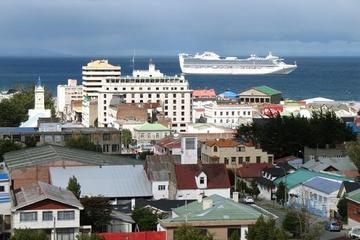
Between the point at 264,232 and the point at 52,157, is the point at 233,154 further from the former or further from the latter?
the point at 264,232

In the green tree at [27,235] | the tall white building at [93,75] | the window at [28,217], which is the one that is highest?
the tall white building at [93,75]

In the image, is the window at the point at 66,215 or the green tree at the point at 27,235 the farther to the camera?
the window at the point at 66,215

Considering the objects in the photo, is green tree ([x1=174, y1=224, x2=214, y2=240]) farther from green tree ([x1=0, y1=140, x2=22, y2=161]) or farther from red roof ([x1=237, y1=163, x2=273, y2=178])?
green tree ([x1=0, y1=140, x2=22, y2=161])

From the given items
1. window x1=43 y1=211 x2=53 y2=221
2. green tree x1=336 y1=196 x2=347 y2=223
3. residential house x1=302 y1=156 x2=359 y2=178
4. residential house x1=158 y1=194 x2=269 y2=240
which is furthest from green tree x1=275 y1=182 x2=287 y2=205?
window x1=43 y1=211 x2=53 y2=221

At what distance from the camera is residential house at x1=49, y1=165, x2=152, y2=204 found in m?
40.9

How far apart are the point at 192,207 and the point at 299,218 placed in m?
4.13

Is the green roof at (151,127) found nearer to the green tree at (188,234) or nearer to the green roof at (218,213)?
the green roof at (218,213)

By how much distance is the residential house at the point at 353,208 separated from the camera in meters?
37.0

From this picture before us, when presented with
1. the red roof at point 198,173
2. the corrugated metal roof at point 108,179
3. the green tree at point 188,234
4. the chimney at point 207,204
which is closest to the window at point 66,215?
the green tree at point 188,234

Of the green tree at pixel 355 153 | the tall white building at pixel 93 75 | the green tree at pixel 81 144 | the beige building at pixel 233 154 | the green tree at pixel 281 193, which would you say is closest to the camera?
the green tree at pixel 281 193

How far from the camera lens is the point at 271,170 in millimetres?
50375

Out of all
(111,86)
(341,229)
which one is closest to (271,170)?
(341,229)

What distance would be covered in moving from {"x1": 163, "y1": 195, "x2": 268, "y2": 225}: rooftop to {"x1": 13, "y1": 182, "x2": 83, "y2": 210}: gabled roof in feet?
11.8

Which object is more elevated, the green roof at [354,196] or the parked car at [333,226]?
the green roof at [354,196]
